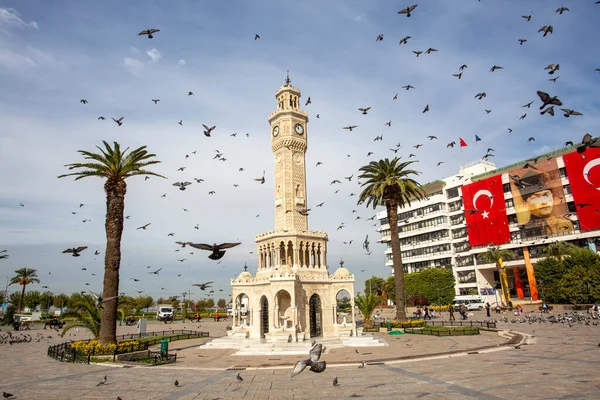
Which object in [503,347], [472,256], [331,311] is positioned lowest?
[503,347]

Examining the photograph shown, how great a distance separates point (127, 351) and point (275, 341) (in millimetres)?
10425

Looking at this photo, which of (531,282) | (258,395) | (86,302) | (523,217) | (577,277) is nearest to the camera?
(258,395)

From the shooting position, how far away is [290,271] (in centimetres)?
3102

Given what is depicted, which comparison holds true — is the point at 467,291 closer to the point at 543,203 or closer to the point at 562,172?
the point at 543,203

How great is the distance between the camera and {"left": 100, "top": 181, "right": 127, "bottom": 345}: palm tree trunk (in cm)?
2398

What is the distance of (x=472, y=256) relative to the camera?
7925 cm

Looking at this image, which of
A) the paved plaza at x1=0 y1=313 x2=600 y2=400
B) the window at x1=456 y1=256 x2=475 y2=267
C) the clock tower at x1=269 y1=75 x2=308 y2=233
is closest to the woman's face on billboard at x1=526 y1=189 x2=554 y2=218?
the window at x1=456 y1=256 x2=475 y2=267

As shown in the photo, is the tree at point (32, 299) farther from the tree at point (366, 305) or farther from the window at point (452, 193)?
the window at point (452, 193)

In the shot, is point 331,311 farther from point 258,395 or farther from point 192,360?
point 258,395

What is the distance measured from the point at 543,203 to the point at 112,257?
232 feet

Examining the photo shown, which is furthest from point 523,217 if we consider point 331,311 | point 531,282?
point 331,311

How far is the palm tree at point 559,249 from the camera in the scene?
59469mm

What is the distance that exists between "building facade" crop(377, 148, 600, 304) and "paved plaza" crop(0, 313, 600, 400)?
40.1m

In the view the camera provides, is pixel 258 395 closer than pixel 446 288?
Yes
